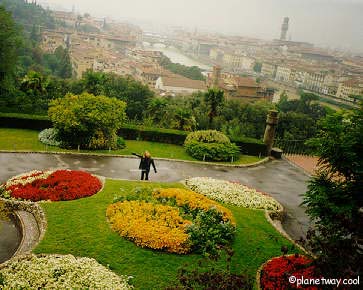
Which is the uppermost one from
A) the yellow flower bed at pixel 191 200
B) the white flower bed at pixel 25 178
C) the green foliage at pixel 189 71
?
the green foliage at pixel 189 71

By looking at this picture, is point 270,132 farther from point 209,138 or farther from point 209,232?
point 209,232

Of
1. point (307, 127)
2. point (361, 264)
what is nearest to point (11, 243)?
point (361, 264)

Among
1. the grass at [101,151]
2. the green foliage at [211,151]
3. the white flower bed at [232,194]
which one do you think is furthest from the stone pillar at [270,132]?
the white flower bed at [232,194]

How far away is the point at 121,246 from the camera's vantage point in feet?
37.0

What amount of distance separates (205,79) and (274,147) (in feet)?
258

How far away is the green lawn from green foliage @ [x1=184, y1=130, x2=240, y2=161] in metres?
10.2

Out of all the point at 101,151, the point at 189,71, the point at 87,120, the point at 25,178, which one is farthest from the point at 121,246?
the point at 189,71

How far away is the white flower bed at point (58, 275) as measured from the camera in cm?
902

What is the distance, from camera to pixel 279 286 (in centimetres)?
989

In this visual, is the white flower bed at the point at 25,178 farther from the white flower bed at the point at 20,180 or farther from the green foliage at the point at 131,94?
the green foliage at the point at 131,94

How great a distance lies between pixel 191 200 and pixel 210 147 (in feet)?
34.1

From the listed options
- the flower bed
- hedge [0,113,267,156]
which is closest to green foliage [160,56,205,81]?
hedge [0,113,267,156]

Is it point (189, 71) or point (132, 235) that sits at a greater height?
point (189, 71)

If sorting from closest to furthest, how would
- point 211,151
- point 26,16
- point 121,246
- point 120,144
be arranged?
point 121,246, point 211,151, point 120,144, point 26,16
